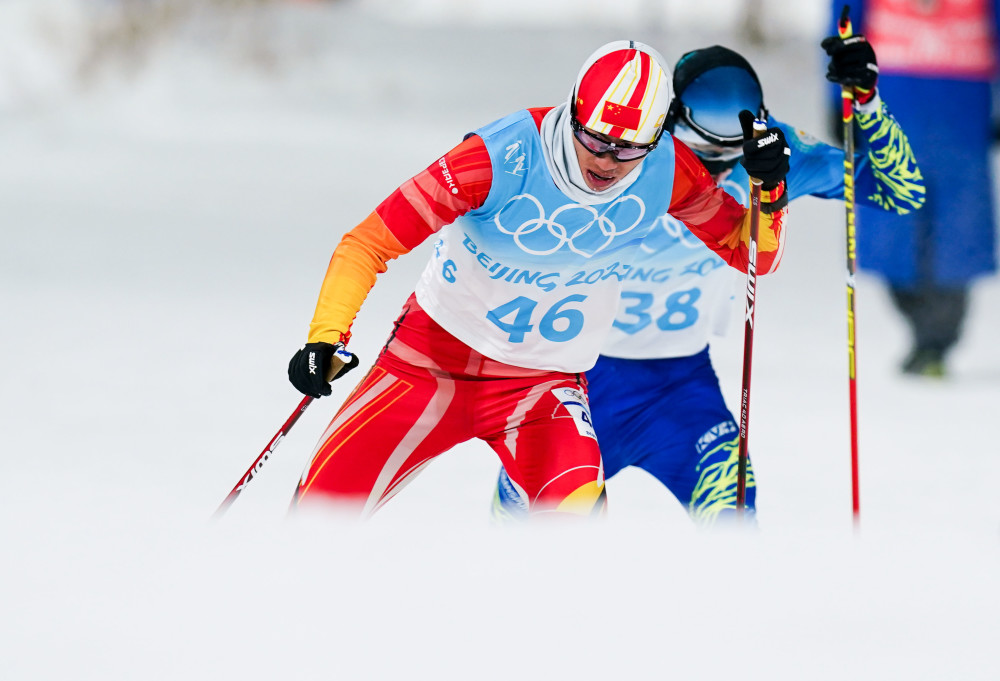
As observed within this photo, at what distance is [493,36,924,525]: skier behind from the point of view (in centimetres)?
348

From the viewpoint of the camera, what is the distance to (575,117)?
295 centimetres

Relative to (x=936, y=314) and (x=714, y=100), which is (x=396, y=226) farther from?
(x=936, y=314)

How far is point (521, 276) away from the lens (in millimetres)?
3109

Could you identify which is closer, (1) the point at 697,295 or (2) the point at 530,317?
(2) the point at 530,317

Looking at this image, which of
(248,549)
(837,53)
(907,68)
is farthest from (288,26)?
(248,549)

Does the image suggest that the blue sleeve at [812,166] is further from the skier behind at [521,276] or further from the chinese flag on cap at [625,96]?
the chinese flag on cap at [625,96]

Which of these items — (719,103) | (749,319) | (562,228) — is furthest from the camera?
(719,103)

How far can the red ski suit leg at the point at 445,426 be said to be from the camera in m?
3.05

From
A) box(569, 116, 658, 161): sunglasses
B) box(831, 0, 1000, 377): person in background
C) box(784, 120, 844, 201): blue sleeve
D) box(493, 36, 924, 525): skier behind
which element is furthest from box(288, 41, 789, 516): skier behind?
box(831, 0, 1000, 377): person in background

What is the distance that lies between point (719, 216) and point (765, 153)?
21 cm

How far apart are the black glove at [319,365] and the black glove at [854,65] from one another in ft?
5.18

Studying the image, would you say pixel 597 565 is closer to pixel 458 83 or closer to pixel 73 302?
pixel 73 302

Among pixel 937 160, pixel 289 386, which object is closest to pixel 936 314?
pixel 937 160

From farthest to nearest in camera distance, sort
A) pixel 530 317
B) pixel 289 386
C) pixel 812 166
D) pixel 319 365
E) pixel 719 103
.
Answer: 1. pixel 289 386
2. pixel 812 166
3. pixel 719 103
4. pixel 530 317
5. pixel 319 365
